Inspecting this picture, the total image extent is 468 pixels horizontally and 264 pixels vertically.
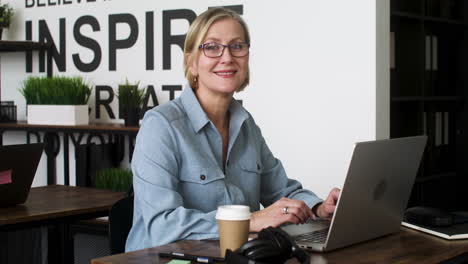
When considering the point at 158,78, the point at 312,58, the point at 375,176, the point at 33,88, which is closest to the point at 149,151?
the point at 375,176

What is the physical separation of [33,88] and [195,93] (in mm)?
2383

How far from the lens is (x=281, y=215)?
1.81m

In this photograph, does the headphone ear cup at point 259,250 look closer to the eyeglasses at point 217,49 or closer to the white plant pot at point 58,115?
the eyeglasses at point 217,49

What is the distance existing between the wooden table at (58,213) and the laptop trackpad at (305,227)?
958mm

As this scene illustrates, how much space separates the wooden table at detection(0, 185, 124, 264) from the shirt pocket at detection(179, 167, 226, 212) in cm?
73

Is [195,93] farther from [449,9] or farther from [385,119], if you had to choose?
[449,9]

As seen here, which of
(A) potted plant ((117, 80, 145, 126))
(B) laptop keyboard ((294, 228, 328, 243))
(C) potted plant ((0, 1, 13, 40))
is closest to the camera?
(B) laptop keyboard ((294, 228, 328, 243))

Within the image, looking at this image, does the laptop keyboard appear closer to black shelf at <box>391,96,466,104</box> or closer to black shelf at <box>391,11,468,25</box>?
black shelf at <box>391,96,466,104</box>

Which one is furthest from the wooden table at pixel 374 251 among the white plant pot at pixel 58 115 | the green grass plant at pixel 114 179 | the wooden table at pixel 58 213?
the white plant pot at pixel 58 115

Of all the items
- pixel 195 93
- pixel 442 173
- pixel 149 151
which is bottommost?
pixel 442 173

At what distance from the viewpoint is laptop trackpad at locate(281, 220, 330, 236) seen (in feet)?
6.47

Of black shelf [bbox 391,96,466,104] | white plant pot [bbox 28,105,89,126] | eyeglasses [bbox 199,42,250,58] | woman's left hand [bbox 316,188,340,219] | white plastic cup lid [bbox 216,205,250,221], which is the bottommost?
woman's left hand [bbox 316,188,340,219]

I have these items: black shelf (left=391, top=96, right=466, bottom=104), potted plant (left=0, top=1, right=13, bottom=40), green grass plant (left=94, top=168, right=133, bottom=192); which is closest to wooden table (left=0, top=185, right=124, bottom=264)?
green grass plant (left=94, top=168, right=133, bottom=192)

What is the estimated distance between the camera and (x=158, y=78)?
13.7 ft
